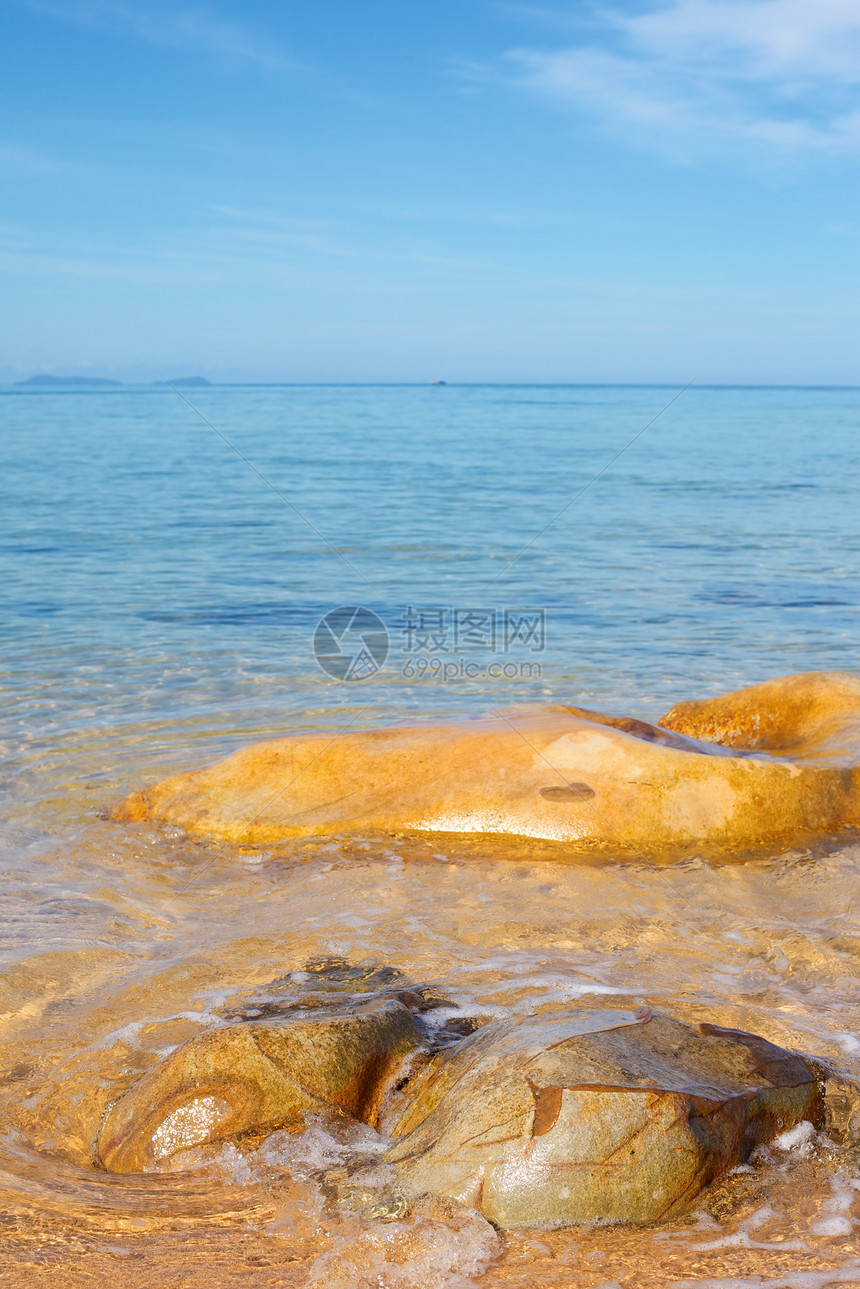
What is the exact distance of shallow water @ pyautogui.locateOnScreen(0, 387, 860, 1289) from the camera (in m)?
2.23

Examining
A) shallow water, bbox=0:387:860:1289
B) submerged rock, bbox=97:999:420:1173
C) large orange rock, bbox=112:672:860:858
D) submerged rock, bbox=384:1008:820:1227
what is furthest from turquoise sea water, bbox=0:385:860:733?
submerged rock, bbox=384:1008:820:1227

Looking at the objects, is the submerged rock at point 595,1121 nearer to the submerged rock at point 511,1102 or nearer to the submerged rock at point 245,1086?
the submerged rock at point 511,1102

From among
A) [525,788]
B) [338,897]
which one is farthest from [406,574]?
[338,897]

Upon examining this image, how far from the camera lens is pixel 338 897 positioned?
171 inches

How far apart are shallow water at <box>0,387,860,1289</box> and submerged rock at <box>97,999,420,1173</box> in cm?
→ 8

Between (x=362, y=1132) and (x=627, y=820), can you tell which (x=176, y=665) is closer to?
(x=627, y=820)

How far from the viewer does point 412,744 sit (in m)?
5.14

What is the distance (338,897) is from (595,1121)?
2217mm

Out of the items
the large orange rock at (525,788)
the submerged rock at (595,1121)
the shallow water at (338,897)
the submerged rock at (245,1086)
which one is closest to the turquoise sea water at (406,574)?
the shallow water at (338,897)

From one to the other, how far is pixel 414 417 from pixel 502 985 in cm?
5915

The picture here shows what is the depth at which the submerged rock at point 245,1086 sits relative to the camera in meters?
2.58

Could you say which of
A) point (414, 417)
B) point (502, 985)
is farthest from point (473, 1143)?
point (414, 417)

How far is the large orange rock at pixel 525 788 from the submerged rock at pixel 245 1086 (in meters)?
2.14

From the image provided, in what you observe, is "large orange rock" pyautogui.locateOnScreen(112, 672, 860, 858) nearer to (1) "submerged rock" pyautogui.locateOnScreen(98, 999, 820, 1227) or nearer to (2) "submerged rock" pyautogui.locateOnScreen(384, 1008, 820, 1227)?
(1) "submerged rock" pyautogui.locateOnScreen(98, 999, 820, 1227)
